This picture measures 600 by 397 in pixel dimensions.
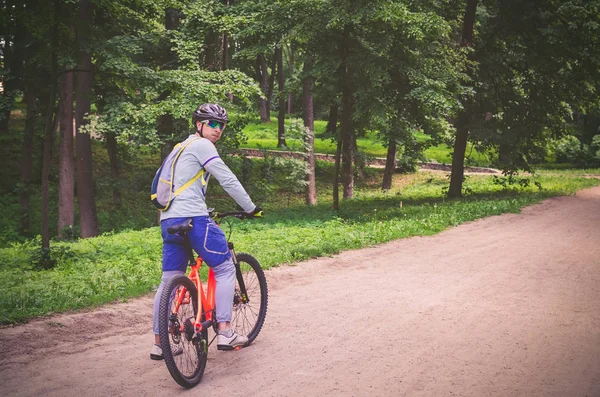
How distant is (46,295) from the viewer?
301 inches

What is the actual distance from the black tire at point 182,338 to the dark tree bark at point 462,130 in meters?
17.9

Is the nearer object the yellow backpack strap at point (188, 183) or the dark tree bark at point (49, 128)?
the yellow backpack strap at point (188, 183)

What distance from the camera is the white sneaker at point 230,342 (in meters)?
5.36

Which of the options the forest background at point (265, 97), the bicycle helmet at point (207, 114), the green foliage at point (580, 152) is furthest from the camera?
the green foliage at point (580, 152)

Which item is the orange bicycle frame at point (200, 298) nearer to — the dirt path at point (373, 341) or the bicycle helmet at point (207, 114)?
the dirt path at point (373, 341)

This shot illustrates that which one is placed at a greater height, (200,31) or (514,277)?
(200,31)

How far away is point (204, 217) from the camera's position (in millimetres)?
5098

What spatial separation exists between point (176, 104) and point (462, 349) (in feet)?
35.7

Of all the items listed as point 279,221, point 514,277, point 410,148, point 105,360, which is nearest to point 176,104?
point 279,221

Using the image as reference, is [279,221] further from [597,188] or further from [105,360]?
[597,188]

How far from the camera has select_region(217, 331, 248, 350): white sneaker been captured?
17.6 ft

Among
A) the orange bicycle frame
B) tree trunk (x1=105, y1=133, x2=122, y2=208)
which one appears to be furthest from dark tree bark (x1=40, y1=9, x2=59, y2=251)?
tree trunk (x1=105, y1=133, x2=122, y2=208)

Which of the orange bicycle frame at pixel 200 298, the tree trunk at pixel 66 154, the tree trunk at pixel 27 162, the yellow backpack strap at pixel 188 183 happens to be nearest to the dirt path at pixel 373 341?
the orange bicycle frame at pixel 200 298

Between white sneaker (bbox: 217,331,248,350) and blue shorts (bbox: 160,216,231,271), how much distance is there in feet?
2.31
